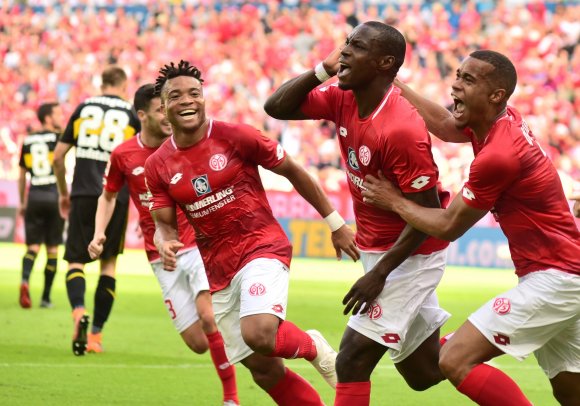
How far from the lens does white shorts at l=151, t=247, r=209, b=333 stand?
27.7 ft

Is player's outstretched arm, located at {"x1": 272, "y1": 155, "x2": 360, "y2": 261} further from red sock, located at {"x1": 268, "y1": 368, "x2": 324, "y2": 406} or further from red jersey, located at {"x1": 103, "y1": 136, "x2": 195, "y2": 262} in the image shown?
red jersey, located at {"x1": 103, "y1": 136, "x2": 195, "y2": 262}

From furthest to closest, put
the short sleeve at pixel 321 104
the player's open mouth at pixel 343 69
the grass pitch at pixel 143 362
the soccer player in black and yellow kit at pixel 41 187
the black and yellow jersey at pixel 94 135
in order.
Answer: the soccer player in black and yellow kit at pixel 41 187 → the black and yellow jersey at pixel 94 135 → the grass pitch at pixel 143 362 → the short sleeve at pixel 321 104 → the player's open mouth at pixel 343 69

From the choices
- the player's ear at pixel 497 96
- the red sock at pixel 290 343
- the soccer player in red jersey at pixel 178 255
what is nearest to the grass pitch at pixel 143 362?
the soccer player in red jersey at pixel 178 255

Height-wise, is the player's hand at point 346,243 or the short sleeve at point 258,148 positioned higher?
the short sleeve at point 258,148

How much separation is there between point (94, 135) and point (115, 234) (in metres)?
1.07

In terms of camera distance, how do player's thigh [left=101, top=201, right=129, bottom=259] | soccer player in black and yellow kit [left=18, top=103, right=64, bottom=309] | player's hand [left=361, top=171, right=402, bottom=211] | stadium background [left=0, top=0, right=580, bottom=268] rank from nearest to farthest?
player's hand [left=361, top=171, right=402, bottom=211] → player's thigh [left=101, top=201, right=129, bottom=259] → soccer player in black and yellow kit [left=18, top=103, right=64, bottom=309] → stadium background [left=0, top=0, right=580, bottom=268]

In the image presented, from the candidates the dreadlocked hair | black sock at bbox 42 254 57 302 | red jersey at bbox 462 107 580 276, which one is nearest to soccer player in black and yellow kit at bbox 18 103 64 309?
black sock at bbox 42 254 57 302

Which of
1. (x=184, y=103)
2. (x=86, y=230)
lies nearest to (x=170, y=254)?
(x=184, y=103)

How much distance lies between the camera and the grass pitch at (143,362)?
8031 mm

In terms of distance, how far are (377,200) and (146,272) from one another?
44.3 ft

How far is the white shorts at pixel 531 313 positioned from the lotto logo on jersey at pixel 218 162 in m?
1.89

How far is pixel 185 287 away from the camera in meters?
8.59

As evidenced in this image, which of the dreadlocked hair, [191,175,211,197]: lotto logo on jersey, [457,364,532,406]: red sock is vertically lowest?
[457,364,532,406]: red sock

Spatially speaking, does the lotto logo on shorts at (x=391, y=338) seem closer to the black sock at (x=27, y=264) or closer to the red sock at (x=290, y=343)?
the red sock at (x=290, y=343)
